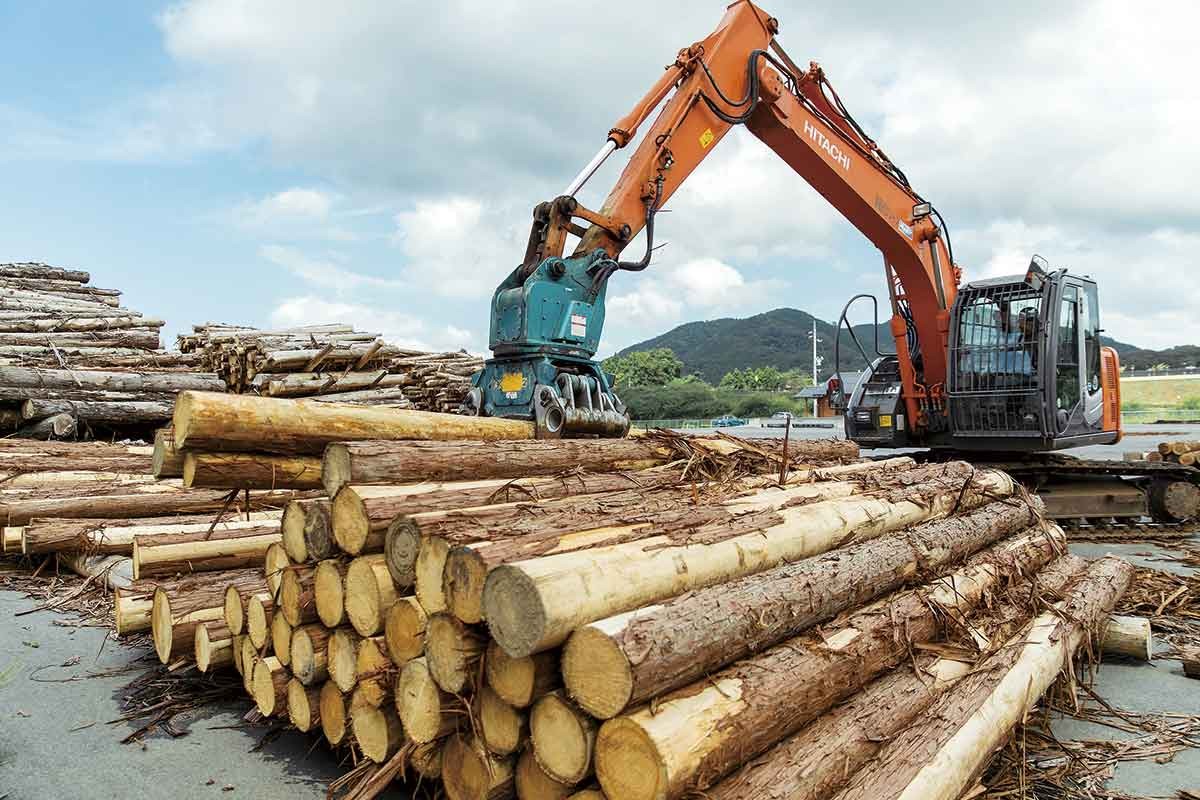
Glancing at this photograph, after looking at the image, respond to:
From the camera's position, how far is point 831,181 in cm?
884

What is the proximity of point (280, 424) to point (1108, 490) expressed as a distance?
9776 mm

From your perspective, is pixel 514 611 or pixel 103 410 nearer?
pixel 514 611

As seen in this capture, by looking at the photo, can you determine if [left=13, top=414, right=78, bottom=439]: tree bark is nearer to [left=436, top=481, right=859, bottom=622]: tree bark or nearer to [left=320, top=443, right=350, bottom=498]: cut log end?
[left=320, top=443, right=350, bottom=498]: cut log end

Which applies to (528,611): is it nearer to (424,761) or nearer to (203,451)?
(424,761)

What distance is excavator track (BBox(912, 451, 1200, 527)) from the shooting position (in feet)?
31.2

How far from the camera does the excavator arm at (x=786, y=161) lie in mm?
7391

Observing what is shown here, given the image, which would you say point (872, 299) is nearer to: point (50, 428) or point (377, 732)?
point (377, 732)

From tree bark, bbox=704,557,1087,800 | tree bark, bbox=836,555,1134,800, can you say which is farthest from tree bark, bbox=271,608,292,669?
tree bark, bbox=836,555,1134,800

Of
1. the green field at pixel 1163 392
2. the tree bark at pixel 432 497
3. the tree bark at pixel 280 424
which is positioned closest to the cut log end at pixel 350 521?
the tree bark at pixel 432 497

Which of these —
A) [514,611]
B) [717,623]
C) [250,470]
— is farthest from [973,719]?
[250,470]

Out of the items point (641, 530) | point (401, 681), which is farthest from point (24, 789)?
point (641, 530)

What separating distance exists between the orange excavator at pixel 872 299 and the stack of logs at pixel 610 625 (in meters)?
2.35

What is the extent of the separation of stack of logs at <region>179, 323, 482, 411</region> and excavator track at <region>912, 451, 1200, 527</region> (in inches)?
318

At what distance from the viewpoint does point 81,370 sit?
10.5 meters
